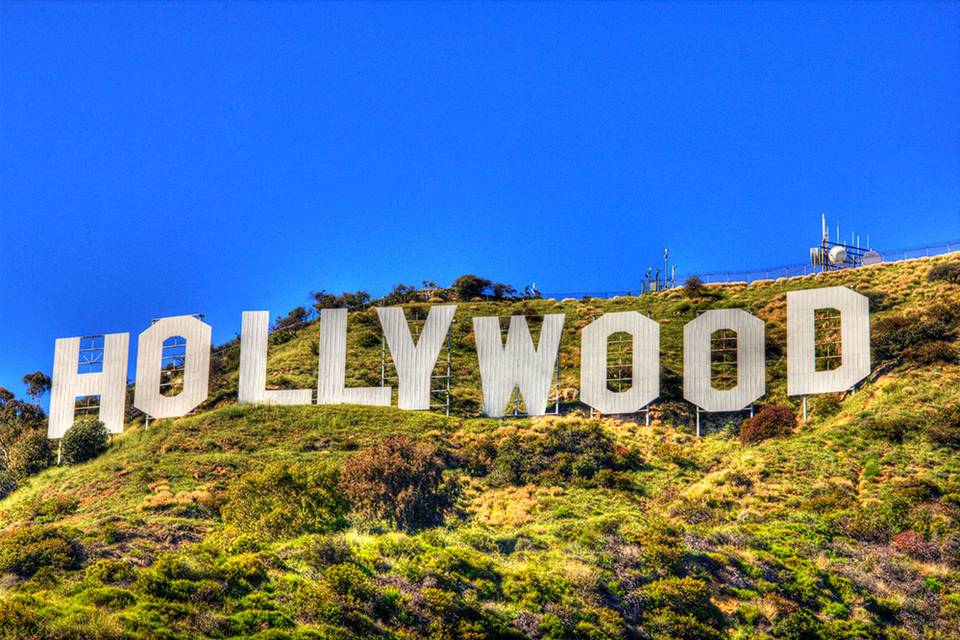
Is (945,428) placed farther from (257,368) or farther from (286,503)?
(257,368)

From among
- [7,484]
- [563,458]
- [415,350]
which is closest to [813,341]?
[563,458]

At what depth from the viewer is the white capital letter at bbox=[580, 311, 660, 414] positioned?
5409 centimetres

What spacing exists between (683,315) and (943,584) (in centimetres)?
3169

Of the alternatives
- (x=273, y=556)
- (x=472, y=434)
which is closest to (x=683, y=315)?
(x=472, y=434)

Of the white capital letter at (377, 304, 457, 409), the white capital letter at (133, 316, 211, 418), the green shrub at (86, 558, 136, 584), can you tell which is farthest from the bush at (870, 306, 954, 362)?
the green shrub at (86, 558, 136, 584)

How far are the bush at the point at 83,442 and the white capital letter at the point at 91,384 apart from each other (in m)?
0.93

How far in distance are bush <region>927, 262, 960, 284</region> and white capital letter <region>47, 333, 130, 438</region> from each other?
1630 inches

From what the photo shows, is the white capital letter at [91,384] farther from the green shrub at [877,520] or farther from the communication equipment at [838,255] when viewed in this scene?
the communication equipment at [838,255]

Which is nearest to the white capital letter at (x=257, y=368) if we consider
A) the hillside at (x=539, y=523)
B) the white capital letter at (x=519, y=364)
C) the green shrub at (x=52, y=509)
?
the hillside at (x=539, y=523)

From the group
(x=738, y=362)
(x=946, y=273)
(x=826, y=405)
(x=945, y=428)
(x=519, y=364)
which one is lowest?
(x=945, y=428)

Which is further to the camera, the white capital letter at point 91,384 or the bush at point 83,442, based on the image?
the white capital letter at point 91,384

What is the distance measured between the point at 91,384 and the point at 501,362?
2066cm

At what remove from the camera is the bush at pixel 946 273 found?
2394 inches

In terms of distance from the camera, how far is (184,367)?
194 ft
